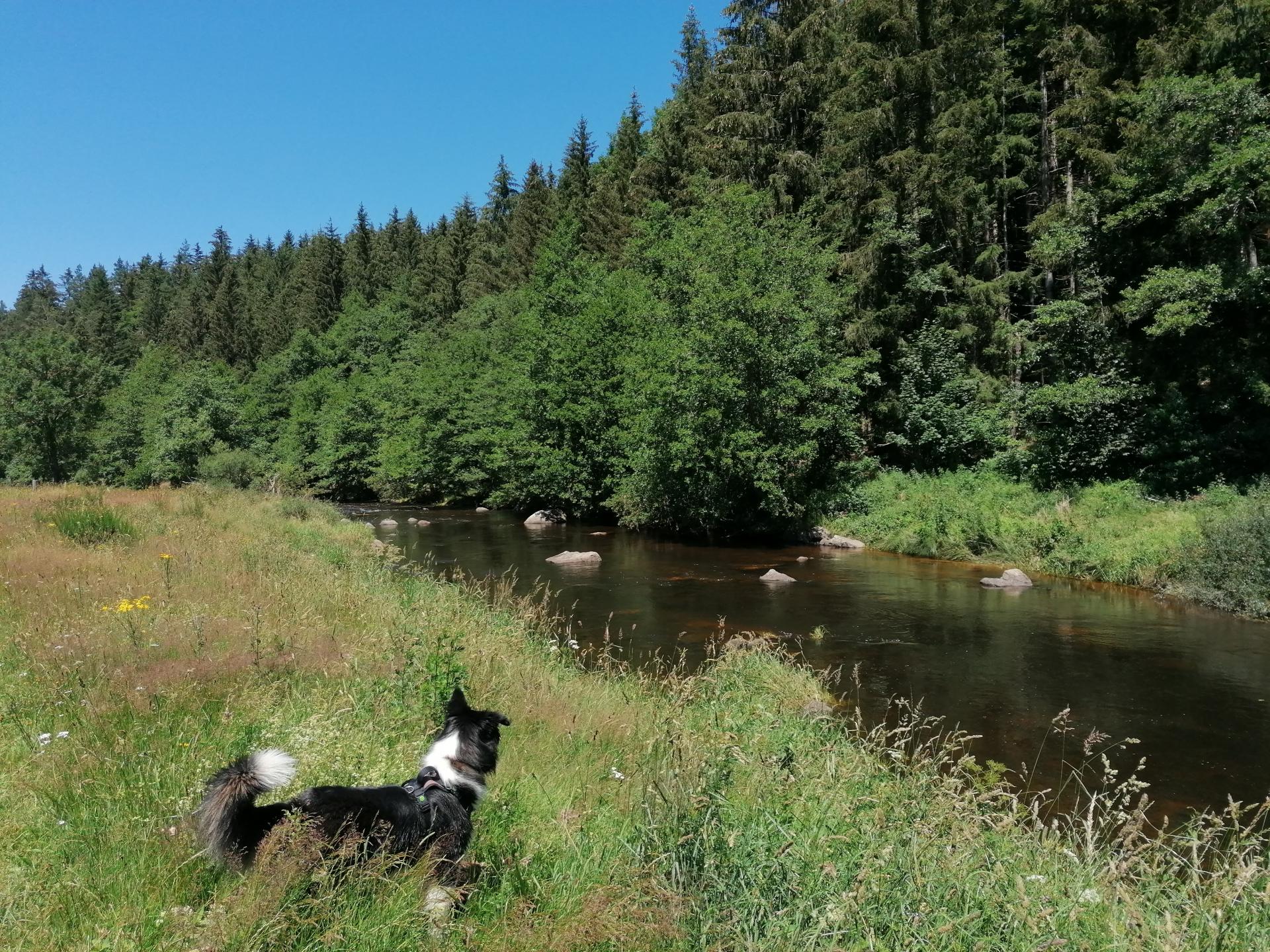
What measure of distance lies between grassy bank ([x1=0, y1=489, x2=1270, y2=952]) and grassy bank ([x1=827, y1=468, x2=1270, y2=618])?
11297 mm

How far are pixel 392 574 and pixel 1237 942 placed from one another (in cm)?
1329

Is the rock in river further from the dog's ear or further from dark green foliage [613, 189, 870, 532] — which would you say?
the dog's ear

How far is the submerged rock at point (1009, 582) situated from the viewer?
58.4 ft

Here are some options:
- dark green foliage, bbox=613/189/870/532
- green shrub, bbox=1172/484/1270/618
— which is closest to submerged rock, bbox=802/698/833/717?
green shrub, bbox=1172/484/1270/618

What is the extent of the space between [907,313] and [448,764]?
29.2 metres

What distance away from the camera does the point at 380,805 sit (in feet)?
10.7

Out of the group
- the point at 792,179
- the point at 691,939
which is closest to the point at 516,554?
the point at 691,939

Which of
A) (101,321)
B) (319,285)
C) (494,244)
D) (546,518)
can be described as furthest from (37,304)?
(546,518)

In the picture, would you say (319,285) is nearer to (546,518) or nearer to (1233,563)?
(546,518)

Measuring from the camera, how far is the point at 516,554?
2219cm

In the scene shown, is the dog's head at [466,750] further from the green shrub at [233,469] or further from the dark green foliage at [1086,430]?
the green shrub at [233,469]

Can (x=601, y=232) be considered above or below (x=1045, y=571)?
above

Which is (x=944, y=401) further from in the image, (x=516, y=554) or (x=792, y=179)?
(x=516, y=554)

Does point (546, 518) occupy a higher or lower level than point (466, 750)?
lower
